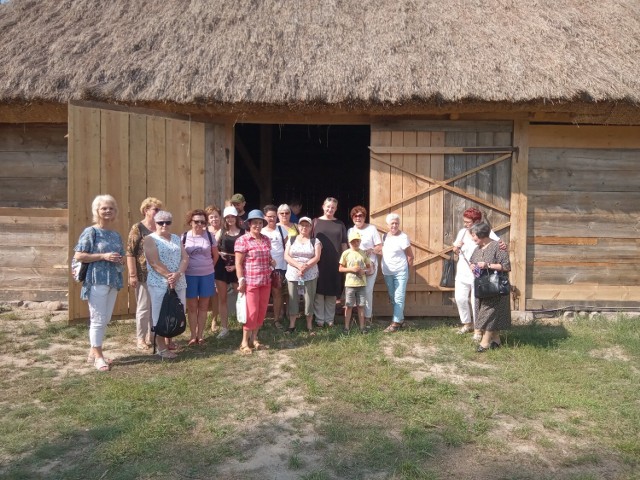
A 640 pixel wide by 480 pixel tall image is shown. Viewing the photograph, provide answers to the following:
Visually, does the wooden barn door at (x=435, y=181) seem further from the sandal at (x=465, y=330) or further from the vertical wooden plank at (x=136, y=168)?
the vertical wooden plank at (x=136, y=168)

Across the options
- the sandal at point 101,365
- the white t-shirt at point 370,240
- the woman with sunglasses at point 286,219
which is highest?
the woman with sunglasses at point 286,219

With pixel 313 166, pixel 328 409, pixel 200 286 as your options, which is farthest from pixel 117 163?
pixel 313 166

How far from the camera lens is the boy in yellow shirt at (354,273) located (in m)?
5.70

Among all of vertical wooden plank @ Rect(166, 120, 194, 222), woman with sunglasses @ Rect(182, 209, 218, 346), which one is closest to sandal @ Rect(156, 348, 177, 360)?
woman with sunglasses @ Rect(182, 209, 218, 346)

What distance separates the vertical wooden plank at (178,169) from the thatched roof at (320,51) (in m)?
0.33

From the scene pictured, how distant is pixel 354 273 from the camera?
225 inches

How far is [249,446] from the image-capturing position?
3.28m

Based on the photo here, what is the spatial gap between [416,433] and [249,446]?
1011mm

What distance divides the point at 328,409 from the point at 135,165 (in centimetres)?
339

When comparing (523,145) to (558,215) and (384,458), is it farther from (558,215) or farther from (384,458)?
(384,458)

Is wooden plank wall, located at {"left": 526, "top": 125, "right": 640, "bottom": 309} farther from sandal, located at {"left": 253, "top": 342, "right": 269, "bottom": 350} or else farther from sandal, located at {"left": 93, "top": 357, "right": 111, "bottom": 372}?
sandal, located at {"left": 93, "top": 357, "right": 111, "bottom": 372}

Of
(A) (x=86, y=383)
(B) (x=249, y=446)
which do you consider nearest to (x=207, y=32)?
(A) (x=86, y=383)

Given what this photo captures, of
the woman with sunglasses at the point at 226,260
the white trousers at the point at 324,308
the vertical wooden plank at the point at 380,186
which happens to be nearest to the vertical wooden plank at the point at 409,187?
the vertical wooden plank at the point at 380,186

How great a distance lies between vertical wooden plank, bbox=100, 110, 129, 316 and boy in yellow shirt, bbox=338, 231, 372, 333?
2.27 metres
